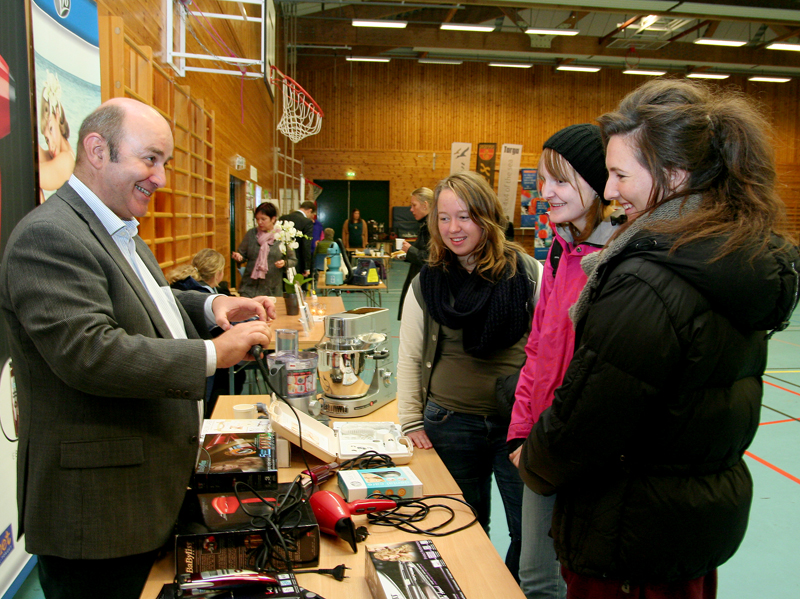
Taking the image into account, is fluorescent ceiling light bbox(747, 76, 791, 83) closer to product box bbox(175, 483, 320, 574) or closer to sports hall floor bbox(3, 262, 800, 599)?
sports hall floor bbox(3, 262, 800, 599)

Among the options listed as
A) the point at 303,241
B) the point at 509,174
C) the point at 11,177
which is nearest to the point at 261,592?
the point at 11,177

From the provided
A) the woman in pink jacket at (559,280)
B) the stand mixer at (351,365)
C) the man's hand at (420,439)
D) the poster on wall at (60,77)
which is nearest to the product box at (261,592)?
the woman in pink jacket at (559,280)

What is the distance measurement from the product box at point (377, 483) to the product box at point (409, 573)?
0.27 meters

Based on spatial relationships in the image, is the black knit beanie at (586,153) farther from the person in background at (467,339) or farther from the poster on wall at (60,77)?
the poster on wall at (60,77)

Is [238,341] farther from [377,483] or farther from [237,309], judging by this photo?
[377,483]

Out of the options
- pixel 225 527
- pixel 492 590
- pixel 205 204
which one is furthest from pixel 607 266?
pixel 205 204

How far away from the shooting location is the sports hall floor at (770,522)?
7.97ft

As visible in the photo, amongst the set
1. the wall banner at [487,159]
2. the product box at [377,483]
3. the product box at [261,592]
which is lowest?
the product box at [377,483]

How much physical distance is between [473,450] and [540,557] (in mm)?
460

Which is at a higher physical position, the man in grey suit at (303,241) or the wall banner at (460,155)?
the wall banner at (460,155)

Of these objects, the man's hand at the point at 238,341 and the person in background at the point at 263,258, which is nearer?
the man's hand at the point at 238,341

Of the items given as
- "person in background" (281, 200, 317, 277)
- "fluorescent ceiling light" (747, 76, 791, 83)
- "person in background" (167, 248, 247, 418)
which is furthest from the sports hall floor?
"fluorescent ceiling light" (747, 76, 791, 83)

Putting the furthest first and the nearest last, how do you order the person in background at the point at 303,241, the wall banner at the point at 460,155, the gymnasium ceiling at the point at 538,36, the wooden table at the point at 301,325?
the wall banner at the point at 460,155
the gymnasium ceiling at the point at 538,36
the person in background at the point at 303,241
the wooden table at the point at 301,325

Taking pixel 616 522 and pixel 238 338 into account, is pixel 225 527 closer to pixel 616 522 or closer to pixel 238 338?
pixel 238 338
